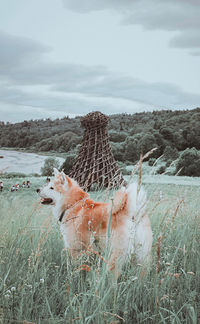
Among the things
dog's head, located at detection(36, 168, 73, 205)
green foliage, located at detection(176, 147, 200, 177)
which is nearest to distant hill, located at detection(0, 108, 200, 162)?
green foliage, located at detection(176, 147, 200, 177)

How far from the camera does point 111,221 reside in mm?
1817

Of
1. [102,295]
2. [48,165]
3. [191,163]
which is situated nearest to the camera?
[102,295]

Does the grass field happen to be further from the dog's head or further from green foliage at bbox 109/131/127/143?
green foliage at bbox 109/131/127/143

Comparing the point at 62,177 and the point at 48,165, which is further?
the point at 48,165

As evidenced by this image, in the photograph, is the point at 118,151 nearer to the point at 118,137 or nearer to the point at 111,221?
the point at 118,137

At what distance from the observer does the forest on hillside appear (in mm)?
8539

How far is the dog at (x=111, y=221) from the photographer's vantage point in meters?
1.56

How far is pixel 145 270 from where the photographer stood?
1.50 metres

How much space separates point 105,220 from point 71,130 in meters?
8.45

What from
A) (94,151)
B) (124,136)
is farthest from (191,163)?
(94,151)

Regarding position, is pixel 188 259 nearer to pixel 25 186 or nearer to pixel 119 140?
pixel 25 186

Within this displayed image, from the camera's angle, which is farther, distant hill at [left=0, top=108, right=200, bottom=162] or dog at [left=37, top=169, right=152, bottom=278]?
distant hill at [left=0, top=108, right=200, bottom=162]

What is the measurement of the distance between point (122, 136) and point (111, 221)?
8.14 m

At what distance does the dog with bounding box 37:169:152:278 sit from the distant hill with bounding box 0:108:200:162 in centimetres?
580
